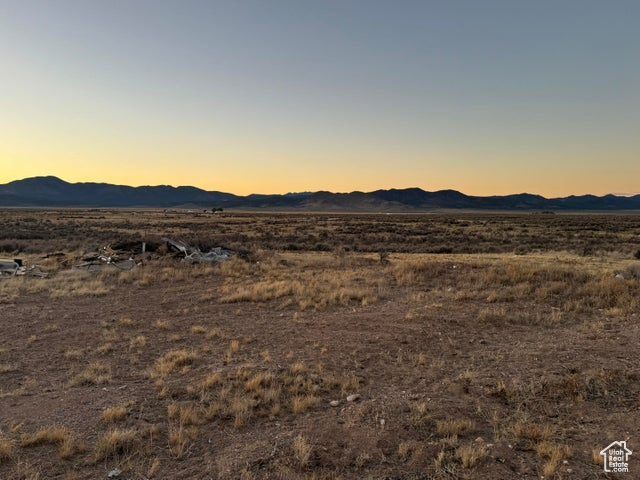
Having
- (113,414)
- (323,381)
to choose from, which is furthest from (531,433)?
(113,414)

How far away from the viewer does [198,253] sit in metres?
21.1

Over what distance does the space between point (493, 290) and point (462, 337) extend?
456 cm

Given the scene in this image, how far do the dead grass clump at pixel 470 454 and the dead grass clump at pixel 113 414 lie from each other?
4090 mm

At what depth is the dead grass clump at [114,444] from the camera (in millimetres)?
4664

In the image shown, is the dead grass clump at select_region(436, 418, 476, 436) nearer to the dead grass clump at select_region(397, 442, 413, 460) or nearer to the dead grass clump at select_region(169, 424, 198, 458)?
the dead grass clump at select_region(397, 442, 413, 460)

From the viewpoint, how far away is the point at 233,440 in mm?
4922

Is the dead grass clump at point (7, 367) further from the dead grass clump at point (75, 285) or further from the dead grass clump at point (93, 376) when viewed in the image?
the dead grass clump at point (75, 285)

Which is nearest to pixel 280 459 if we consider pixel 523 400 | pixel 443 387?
pixel 443 387

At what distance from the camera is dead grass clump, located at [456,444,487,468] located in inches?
170

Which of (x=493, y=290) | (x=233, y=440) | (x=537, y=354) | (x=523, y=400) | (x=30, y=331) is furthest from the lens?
(x=493, y=290)

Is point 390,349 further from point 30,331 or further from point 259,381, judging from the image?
point 30,331

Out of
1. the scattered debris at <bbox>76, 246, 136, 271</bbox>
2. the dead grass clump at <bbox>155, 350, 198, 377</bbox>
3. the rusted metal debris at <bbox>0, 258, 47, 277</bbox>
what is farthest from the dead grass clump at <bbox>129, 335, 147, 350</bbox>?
the scattered debris at <bbox>76, 246, 136, 271</bbox>

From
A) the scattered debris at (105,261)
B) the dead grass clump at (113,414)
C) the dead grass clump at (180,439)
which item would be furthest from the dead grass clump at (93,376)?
the scattered debris at (105,261)

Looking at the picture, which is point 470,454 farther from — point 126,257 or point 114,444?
point 126,257
